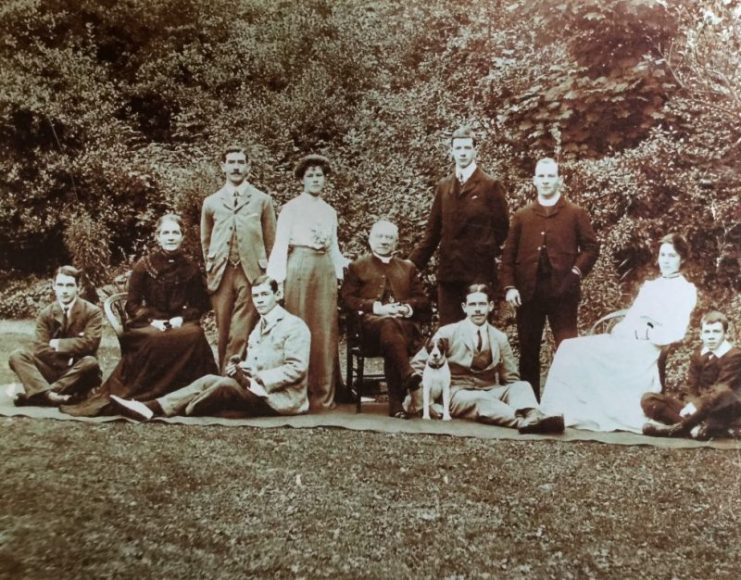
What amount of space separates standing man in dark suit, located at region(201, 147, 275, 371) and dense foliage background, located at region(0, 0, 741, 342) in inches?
4.1

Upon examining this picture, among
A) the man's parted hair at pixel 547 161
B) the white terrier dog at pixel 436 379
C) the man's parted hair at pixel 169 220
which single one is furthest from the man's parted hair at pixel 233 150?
the man's parted hair at pixel 547 161

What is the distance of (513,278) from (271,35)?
2.18 m

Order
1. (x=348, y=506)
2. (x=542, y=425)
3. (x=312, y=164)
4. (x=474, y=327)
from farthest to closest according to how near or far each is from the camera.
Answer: (x=312, y=164)
(x=474, y=327)
(x=542, y=425)
(x=348, y=506)

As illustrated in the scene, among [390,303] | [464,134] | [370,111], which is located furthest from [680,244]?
[370,111]

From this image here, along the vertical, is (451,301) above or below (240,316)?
above

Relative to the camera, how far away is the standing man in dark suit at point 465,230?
512 cm

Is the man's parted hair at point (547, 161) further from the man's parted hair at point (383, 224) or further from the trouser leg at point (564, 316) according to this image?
the man's parted hair at point (383, 224)

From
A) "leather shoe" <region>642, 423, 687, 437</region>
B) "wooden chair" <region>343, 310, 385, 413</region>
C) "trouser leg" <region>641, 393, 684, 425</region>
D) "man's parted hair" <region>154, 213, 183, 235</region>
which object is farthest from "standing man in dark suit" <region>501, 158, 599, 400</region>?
"man's parted hair" <region>154, 213, 183, 235</region>

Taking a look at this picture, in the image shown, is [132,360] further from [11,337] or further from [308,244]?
[308,244]

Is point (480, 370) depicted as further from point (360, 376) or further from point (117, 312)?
point (117, 312)

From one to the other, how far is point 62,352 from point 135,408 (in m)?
0.62

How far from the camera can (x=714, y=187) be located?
517 centimetres

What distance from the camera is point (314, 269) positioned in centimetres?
519

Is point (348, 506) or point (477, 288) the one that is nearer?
point (348, 506)
